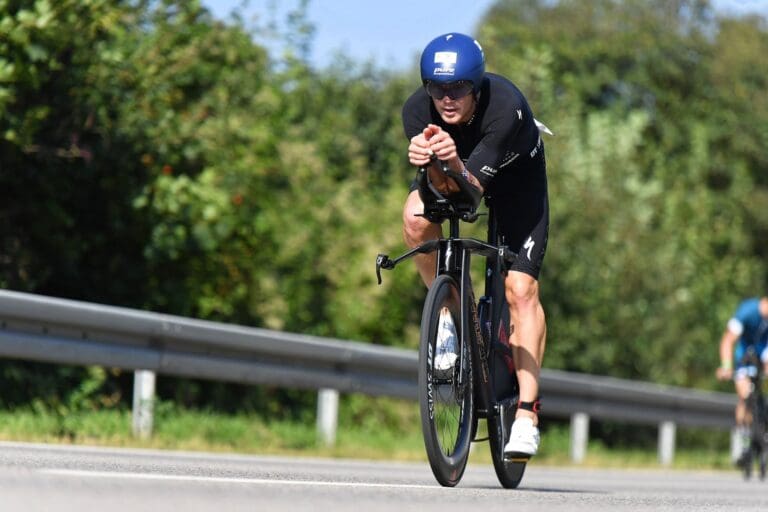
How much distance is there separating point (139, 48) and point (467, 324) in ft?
23.4

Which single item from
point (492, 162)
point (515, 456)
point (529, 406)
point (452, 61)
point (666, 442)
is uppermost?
point (452, 61)

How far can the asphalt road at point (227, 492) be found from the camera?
4.75 metres

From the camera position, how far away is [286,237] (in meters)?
16.3

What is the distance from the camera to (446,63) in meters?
6.59

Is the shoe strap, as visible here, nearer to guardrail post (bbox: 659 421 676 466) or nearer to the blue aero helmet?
the blue aero helmet

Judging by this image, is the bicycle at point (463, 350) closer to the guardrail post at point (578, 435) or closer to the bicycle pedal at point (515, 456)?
the bicycle pedal at point (515, 456)

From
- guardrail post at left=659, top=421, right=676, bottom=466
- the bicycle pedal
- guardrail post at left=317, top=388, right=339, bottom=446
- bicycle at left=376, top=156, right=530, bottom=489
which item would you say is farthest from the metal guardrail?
the bicycle pedal

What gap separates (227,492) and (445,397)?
1.60m

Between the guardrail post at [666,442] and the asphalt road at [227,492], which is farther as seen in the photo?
the guardrail post at [666,442]

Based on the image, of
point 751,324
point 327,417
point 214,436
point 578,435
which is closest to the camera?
point 214,436

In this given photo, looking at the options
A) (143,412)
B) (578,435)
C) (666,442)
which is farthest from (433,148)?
(666,442)

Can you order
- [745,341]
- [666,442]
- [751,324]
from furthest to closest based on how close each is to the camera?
[666,442]
[745,341]
[751,324]

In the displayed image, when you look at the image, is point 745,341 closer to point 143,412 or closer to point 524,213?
point 143,412

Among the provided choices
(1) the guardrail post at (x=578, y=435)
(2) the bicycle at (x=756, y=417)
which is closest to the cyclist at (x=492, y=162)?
(2) the bicycle at (x=756, y=417)
